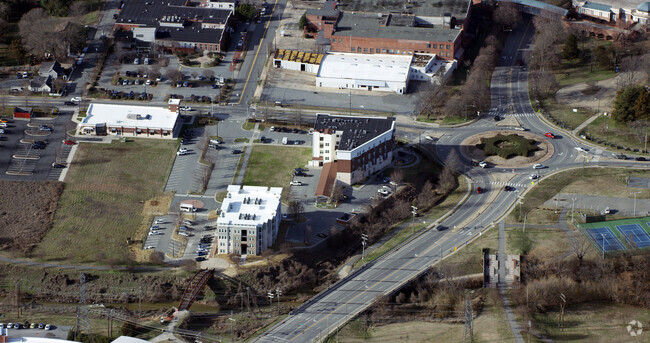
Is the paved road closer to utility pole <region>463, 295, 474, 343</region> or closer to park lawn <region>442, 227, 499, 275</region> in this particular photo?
park lawn <region>442, 227, 499, 275</region>

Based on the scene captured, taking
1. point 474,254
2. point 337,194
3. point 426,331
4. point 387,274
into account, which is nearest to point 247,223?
point 337,194

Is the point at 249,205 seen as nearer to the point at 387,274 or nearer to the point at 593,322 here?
the point at 387,274

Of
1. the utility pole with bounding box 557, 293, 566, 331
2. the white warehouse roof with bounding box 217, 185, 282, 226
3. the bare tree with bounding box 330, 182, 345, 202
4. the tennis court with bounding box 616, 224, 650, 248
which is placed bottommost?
the utility pole with bounding box 557, 293, 566, 331

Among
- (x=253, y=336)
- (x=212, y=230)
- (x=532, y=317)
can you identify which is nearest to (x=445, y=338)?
(x=532, y=317)

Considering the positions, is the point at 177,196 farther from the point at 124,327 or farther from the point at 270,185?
the point at 124,327

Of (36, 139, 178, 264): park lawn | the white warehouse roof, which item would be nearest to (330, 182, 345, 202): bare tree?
the white warehouse roof

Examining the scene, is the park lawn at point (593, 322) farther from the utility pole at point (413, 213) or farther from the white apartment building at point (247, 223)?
the white apartment building at point (247, 223)
